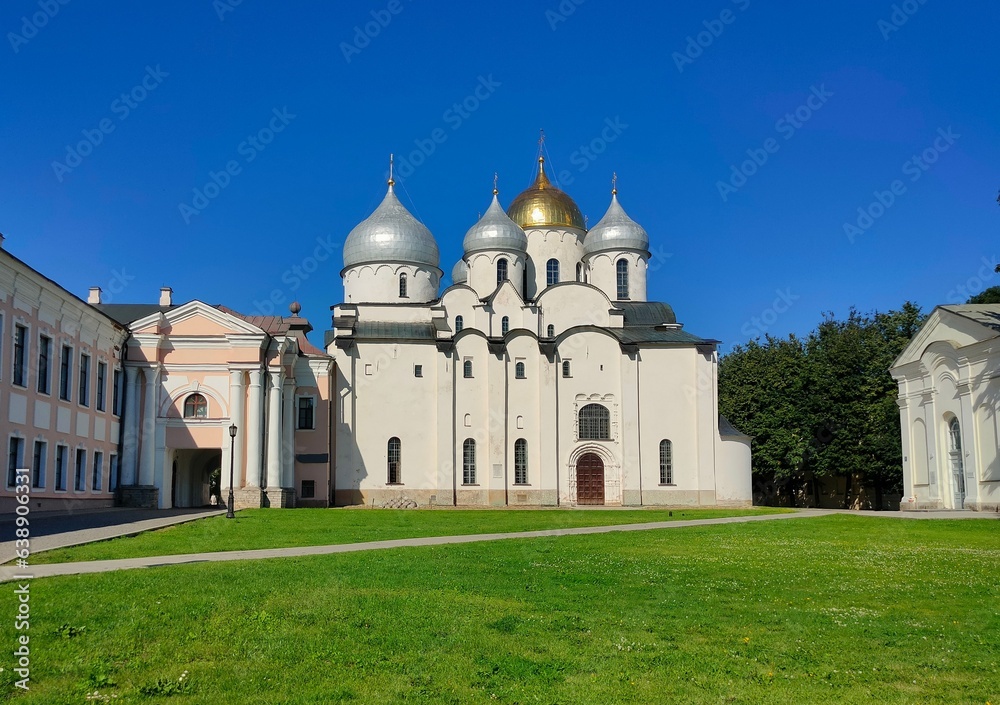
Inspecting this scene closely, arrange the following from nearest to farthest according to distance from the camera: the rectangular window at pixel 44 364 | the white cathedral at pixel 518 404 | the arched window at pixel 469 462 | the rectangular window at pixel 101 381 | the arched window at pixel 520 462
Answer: the rectangular window at pixel 44 364, the rectangular window at pixel 101 381, the white cathedral at pixel 518 404, the arched window at pixel 469 462, the arched window at pixel 520 462

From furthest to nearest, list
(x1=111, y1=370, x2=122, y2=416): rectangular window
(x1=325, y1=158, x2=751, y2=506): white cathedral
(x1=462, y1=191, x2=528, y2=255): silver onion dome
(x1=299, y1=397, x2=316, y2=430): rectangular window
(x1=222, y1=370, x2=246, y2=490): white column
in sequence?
(x1=462, y1=191, x2=528, y2=255): silver onion dome → (x1=325, y1=158, x2=751, y2=506): white cathedral → (x1=299, y1=397, x2=316, y2=430): rectangular window → (x1=222, y1=370, x2=246, y2=490): white column → (x1=111, y1=370, x2=122, y2=416): rectangular window

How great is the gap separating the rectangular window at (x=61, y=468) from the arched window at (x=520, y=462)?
77.7 ft

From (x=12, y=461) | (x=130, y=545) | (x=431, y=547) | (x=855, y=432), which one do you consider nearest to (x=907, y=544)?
(x=431, y=547)

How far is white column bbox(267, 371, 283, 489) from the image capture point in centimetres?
4116

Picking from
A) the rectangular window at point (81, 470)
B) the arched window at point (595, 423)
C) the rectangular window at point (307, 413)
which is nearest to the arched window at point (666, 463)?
the arched window at point (595, 423)

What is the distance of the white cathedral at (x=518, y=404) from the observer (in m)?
50.2

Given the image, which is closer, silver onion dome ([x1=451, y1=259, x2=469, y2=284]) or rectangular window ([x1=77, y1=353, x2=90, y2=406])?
rectangular window ([x1=77, y1=353, x2=90, y2=406])

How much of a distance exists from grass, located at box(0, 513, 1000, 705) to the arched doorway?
1176 inches

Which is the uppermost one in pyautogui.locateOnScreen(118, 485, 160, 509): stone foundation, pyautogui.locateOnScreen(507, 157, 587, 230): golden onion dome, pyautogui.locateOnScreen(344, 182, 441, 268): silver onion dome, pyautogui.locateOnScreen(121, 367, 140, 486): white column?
pyautogui.locateOnScreen(507, 157, 587, 230): golden onion dome

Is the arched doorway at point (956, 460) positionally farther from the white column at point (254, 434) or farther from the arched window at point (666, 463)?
the white column at point (254, 434)

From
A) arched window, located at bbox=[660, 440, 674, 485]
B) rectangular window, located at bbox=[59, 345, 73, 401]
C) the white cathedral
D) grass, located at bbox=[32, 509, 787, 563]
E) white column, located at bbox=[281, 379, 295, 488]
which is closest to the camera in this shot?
grass, located at bbox=[32, 509, 787, 563]

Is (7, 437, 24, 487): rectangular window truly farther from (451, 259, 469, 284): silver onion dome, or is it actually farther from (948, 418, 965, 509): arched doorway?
(948, 418, 965, 509): arched doorway

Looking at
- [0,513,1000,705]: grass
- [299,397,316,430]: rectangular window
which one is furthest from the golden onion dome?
[0,513,1000,705]: grass

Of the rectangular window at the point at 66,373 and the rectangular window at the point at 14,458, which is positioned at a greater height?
the rectangular window at the point at 66,373
